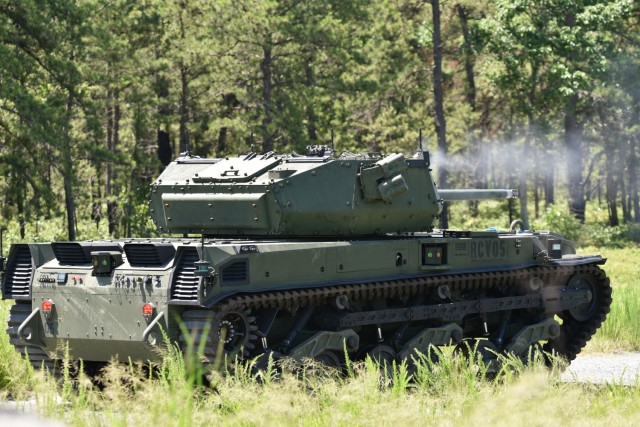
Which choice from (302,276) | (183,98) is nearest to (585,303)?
(302,276)

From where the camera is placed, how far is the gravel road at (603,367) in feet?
45.2

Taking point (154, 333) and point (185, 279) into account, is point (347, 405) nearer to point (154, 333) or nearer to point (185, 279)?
point (185, 279)

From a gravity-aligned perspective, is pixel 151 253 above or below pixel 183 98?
below

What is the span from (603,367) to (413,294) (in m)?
2.98

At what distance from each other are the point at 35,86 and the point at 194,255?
21.9 meters

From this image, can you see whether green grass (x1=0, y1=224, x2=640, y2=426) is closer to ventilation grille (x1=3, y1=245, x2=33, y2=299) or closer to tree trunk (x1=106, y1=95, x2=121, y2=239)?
ventilation grille (x1=3, y1=245, x2=33, y2=299)

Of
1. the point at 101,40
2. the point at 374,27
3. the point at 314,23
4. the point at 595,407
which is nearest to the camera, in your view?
the point at 595,407

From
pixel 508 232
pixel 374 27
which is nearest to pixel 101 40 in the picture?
pixel 374 27

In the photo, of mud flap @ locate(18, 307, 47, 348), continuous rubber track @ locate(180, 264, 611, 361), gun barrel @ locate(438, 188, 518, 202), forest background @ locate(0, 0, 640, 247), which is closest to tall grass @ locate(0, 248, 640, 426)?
continuous rubber track @ locate(180, 264, 611, 361)

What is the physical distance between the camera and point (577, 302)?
15.3m

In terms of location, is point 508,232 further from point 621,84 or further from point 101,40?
point 621,84

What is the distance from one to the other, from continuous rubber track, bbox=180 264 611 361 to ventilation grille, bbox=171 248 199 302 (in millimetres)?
183

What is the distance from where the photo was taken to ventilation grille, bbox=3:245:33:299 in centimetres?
1248

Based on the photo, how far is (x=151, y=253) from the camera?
1140 centimetres
